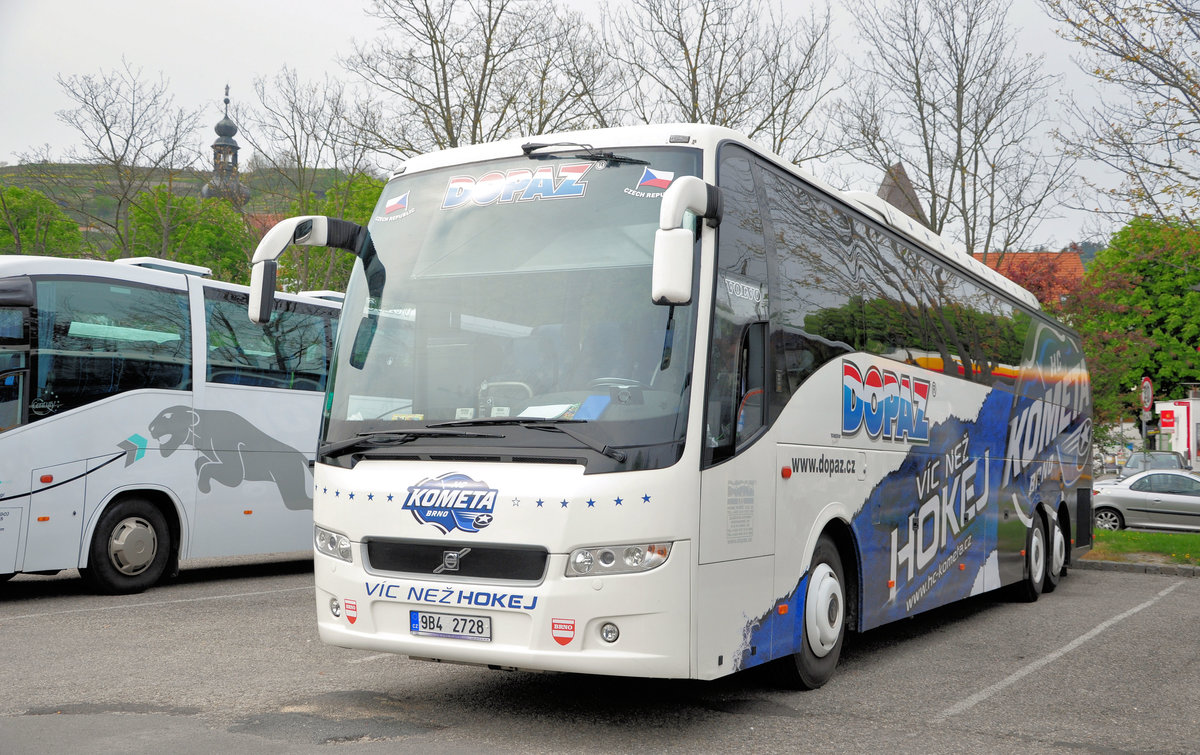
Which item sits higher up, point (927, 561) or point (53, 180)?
point (53, 180)

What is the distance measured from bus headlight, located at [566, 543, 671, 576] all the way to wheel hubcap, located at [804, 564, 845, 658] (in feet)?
5.88

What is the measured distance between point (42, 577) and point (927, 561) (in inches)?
417

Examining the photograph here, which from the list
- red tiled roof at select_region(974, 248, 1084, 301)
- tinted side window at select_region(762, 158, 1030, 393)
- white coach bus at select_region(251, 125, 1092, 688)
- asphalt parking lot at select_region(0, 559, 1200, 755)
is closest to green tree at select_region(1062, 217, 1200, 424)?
red tiled roof at select_region(974, 248, 1084, 301)

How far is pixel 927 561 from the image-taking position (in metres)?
9.29

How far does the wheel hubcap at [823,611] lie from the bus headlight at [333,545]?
276 cm

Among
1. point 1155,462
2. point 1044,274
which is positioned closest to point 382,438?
point 1044,274

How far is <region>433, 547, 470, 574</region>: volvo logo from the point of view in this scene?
584 cm

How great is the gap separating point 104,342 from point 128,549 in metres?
2.14

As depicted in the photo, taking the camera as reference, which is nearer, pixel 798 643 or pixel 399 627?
pixel 399 627

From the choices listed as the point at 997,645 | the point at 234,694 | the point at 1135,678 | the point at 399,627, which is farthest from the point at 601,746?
the point at 997,645

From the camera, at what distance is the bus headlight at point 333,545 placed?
6.24m

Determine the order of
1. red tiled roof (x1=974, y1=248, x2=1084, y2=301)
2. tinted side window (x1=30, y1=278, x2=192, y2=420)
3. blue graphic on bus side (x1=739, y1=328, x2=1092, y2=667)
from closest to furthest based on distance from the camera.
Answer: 1. blue graphic on bus side (x1=739, y1=328, x2=1092, y2=667)
2. tinted side window (x1=30, y1=278, x2=192, y2=420)
3. red tiled roof (x1=974, y1=248, x2=1084, y2=301)

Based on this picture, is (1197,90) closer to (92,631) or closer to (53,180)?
(92,631)

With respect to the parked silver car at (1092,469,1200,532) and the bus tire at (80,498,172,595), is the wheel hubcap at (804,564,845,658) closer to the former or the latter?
the bus tire at (80,498,172,595)
